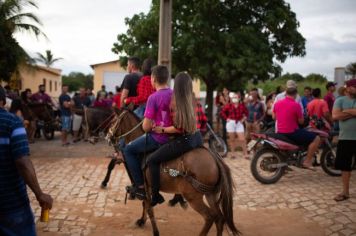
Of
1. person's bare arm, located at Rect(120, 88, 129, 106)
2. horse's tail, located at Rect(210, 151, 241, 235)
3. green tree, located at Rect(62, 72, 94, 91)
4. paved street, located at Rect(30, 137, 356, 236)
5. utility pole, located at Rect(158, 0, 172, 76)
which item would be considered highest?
green tree, located at Rect(62, 72, 94, 91)

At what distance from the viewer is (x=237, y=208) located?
6777 mm

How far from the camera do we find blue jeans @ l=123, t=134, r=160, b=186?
507cm

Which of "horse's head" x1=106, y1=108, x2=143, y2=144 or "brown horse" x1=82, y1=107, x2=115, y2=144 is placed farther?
"brown horse" x1=82, y1=107, x2=115, y2=144

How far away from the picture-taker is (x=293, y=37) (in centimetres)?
1844

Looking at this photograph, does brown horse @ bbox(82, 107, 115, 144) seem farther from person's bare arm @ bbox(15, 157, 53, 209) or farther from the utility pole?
person's bare arm @ bbox(15, 157, 53, 209)

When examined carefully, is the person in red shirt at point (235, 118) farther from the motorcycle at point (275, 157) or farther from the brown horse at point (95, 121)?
the brown horse at point (95, 121)

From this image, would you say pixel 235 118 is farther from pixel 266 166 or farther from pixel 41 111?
pixel 41 111

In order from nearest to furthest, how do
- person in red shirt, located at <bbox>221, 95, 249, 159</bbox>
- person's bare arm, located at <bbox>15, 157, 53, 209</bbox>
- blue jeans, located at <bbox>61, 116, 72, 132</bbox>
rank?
person's bare arm, located at <bbox>15, 157, 53, 209</bbox> → person in red shirt, located at <bbox>221, 95, 249, 159</bbox> → blue jeans, located at <bbox>61, 116, 72, 132</bbox>

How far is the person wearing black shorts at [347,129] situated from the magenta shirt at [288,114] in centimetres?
144

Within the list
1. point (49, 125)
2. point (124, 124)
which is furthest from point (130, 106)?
point (49, 125)

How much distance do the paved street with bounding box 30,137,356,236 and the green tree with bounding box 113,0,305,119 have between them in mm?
8778

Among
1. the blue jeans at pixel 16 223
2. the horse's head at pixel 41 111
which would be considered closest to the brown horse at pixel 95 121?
the blue jeans at pixel 16 223

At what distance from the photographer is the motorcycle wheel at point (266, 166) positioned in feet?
27.5

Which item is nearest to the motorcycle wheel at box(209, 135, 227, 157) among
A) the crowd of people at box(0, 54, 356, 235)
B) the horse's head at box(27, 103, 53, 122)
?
the crowd of people at box(0, 54, 356, 235)
